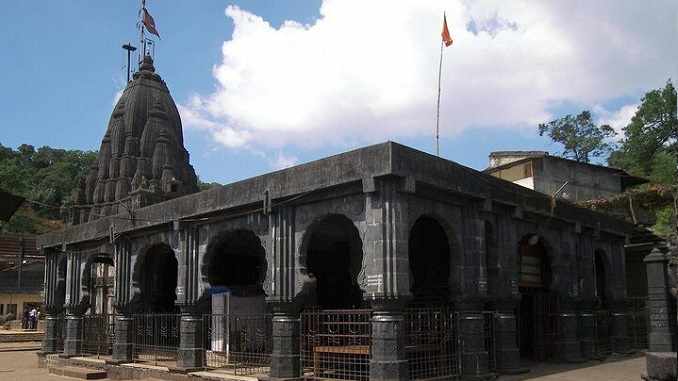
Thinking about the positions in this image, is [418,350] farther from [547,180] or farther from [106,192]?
[106,192]

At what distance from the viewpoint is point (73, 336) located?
77.7 feet

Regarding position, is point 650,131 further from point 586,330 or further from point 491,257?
point 491,257

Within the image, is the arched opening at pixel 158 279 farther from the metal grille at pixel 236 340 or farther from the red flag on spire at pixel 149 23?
the red flag on spire at pixel 149 23

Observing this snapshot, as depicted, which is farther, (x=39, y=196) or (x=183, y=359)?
(x=39, y=196)

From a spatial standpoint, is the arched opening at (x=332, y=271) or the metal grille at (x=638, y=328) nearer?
→ the arched opening at (x=332, y=271)

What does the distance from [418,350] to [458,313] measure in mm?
1458

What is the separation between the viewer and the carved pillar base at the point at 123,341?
20.5 meters

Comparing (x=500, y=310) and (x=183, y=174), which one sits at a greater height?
(x=183, y=174)

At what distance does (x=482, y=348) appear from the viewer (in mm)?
14695

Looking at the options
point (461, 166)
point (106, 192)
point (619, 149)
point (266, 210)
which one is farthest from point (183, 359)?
point (619, 149)

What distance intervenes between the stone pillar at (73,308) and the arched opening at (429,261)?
45.5 feet

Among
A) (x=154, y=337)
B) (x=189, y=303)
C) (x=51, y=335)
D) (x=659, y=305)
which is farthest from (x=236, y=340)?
(x=659, y=305)

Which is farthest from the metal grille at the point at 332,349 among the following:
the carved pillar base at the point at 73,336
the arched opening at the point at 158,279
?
the carved pillar base at the point at 73,336

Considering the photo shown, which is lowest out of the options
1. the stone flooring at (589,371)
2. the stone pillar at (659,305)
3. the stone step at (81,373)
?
the stone step at (81,373)
